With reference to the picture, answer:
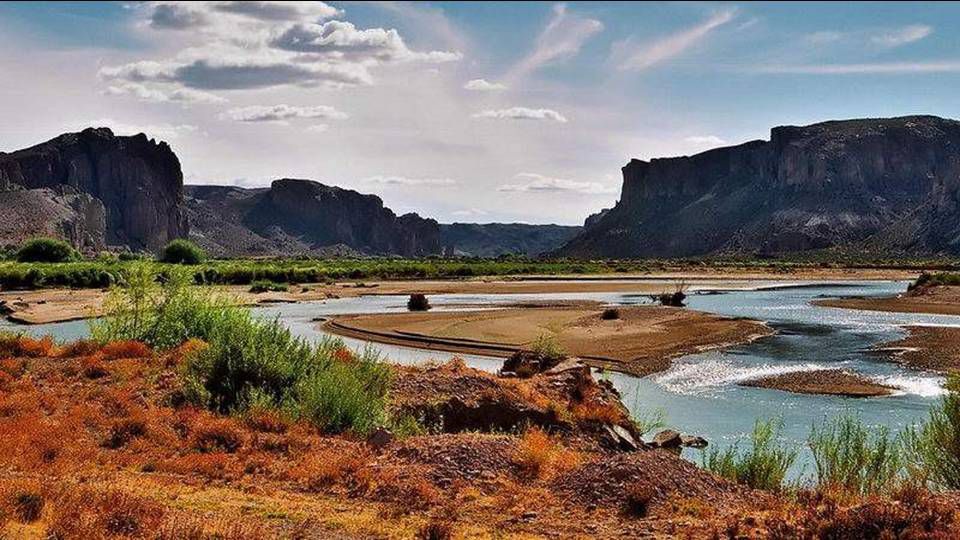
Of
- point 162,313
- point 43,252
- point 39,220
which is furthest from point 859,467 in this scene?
point 39,220

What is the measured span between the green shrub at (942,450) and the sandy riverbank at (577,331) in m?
15.7

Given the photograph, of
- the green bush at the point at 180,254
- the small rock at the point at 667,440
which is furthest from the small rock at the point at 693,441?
the green bush at the point at 180,254

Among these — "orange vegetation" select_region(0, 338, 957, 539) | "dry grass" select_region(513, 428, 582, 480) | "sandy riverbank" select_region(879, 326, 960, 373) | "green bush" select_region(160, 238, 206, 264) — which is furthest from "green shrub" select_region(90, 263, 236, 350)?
"green bush" select_region(160, 238, 206, 264)

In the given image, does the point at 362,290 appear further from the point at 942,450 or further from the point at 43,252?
the point at 942,450

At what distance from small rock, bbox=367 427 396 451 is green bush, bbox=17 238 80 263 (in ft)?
379

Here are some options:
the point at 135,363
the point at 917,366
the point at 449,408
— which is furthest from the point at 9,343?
the point at 917,366

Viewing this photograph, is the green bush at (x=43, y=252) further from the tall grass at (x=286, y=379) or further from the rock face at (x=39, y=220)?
the tall grass at (x=286, y=379)

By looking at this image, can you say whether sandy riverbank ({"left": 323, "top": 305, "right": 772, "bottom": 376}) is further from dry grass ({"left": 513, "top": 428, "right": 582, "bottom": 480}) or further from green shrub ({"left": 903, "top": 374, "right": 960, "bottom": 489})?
dry grass ({"left": 513, "top": 428, "right": 582, "bottom": 480})

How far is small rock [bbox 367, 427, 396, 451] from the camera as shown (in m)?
14.0

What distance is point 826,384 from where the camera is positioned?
27.2m

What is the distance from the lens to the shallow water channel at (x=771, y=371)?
22.3 m

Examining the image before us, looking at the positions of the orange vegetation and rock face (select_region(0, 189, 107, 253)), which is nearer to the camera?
the orange vegetation

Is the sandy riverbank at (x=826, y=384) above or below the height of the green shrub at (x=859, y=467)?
below

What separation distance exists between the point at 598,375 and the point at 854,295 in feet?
169
